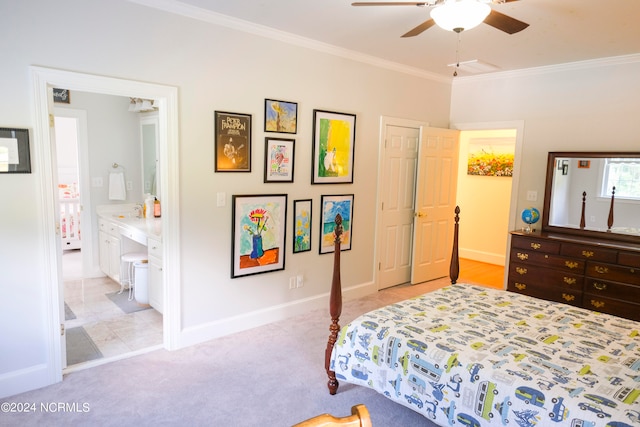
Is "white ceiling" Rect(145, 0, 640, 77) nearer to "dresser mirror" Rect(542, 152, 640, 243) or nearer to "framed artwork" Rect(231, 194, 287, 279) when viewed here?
"dresser mirror" Rect(542, 152, 640, 243)

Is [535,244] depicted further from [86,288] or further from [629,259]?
[86,288]

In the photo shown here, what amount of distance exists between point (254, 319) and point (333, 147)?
6.39 ft

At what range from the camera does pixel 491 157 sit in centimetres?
667

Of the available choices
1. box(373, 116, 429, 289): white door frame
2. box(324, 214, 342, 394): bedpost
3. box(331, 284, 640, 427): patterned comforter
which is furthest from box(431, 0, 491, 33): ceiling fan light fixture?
box(373, 116, 429, 289): white door frame

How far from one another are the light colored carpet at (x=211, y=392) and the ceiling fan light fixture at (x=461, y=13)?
2.38 meters

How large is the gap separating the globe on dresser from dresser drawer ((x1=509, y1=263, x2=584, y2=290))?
0.48m

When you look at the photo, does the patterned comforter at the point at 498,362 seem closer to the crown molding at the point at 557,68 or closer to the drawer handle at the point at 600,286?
the drawer handle at the point at 600,286

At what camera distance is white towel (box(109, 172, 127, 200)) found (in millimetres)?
5406

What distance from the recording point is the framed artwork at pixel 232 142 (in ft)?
11.5

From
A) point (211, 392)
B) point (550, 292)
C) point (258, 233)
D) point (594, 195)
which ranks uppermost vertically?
point (594, 195)

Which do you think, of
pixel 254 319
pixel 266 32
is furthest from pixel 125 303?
pixel 266 32

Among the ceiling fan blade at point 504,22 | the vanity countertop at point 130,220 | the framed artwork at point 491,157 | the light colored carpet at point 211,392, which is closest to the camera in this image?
the ceiling fan blade at point 504,22

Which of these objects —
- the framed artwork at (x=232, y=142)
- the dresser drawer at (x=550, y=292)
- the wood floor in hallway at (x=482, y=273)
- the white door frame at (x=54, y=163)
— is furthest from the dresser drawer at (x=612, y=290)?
the white door frame at (x=54, y=163)

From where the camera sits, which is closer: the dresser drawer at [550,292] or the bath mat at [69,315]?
the bath mat at [69,315]
